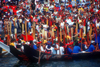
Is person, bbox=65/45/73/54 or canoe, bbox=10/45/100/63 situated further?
person, bbox=65/45/73/54

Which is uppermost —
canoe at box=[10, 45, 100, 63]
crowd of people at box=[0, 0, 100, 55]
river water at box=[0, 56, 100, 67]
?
crowd of people at box=[0, 0, 100, 55]

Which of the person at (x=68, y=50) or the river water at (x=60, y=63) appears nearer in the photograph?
the river water at (x=60, y=63)

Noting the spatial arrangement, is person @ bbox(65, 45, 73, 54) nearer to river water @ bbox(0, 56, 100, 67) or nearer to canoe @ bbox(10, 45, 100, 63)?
canoe @ bbox(10, 45, 100, 63)

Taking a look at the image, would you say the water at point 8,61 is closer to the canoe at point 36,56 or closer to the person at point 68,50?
the canoe at point 36,56

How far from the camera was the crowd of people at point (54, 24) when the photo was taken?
6.55 meters

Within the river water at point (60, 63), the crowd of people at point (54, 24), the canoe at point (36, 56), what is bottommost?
the river water at point (60, 63)

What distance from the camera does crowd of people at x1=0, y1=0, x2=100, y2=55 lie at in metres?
6.55

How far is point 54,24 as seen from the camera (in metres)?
7.02

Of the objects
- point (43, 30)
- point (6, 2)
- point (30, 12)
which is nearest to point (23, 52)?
point (43, 30)

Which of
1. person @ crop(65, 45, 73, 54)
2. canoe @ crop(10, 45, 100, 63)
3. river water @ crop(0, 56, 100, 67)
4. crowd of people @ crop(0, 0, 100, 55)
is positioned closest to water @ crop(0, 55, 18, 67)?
river water @ crop(0, 56, 100, 67)

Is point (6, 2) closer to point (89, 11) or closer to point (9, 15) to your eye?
point (9, 15)

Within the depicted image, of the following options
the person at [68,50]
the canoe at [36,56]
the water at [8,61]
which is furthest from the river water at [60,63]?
the person at [68,50]

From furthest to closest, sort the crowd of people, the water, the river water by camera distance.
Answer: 1. the crowd of people
2. the water
3. the river water

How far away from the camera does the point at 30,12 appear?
703 centimetres
